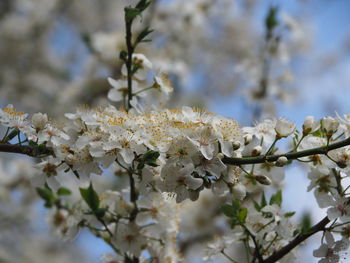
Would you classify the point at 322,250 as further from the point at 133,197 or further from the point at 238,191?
the point at 133,197

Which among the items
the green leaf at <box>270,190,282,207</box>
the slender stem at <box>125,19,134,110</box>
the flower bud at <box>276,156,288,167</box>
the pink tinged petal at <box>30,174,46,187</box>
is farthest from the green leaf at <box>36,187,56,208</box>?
the flower bud at <box>276,156,288,167</box>

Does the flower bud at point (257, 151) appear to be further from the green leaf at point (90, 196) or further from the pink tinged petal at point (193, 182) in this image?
the green leaf at point (90, 196)

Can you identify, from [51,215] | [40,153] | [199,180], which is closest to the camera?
[199,180]

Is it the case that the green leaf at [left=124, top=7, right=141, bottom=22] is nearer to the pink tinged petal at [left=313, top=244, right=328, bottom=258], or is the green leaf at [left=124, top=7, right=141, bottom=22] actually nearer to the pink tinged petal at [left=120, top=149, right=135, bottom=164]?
the pink tinged petal at [left=120, top=149, right=135, bottom=164]

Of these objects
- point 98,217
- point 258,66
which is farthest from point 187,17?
point 98,217

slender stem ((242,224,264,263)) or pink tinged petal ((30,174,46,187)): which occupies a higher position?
pink tinged petal ((30,174,46,187))

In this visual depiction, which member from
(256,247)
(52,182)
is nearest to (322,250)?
(256,247)

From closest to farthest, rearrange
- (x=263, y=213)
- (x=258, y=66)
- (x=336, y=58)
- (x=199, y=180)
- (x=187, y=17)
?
1. (x=199, y=180)
2. (x=263, y=213)
3. (x=258, y=66)
4. (x=187, y=17)
5. (x=336, y=58)

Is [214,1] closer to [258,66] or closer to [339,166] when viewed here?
[258,66]
